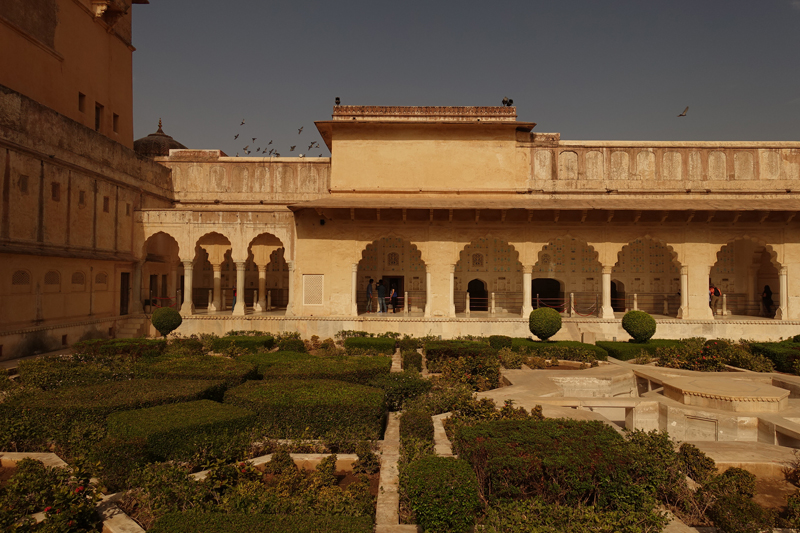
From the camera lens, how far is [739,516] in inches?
180

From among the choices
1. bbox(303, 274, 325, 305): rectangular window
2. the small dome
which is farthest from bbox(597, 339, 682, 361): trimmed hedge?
the small dome

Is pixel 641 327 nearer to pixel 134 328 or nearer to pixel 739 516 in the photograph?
pixel 739 516

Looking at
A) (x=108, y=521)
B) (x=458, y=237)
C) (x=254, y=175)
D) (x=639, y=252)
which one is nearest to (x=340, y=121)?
(x=254, y=175)

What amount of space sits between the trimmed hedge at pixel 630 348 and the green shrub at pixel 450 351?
151 inches

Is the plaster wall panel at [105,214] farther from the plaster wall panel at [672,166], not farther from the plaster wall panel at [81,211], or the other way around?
the plaster wall panel at [672,166]

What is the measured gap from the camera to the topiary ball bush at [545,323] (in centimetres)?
1455

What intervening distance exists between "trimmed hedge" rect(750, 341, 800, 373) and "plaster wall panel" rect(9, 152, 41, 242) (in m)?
19.7

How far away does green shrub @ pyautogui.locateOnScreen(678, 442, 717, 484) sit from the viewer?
19.0 ft

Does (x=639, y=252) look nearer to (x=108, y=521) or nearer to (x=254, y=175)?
(x=254, y=175)

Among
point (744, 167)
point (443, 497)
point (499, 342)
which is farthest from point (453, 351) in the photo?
point (744, 167)

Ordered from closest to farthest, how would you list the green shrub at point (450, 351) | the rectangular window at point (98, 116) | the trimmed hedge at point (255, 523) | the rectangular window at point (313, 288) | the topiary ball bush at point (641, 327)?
the trimmed hedge at point (255, 523)
the green shrub at point (450, 351)
the topiary ball bush at point (641, 327)
the rectangular window at point (313, 288)
the rectangular window at point (98, 116)

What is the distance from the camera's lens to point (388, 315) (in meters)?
Result: 18.2

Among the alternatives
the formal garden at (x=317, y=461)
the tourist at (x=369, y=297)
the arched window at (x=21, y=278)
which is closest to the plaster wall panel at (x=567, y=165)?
the tourist at (x=369, y=297)

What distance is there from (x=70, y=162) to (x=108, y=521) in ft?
43.7
